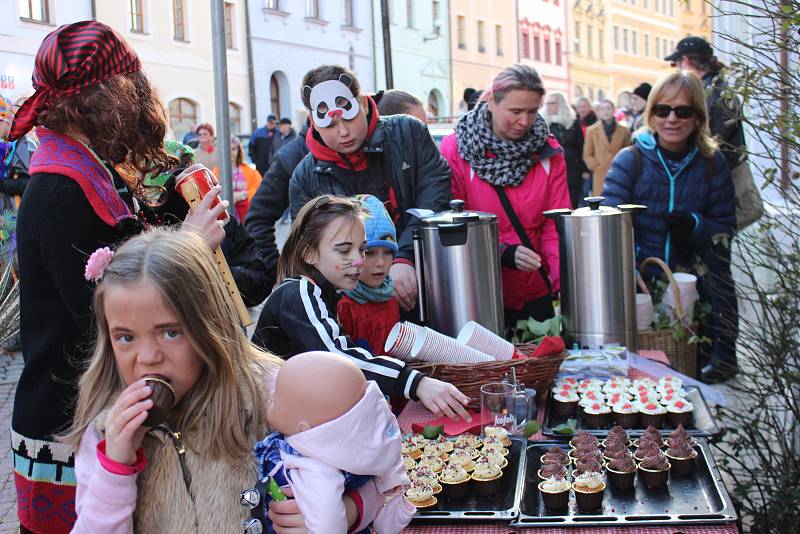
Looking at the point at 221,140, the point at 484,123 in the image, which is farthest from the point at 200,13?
the point at 484,123

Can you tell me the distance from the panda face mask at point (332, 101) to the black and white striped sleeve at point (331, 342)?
1229 millimetres

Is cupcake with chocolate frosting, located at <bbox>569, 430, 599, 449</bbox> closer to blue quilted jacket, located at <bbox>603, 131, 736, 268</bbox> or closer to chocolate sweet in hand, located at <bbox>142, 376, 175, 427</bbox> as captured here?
chocolate sweet in hand, located at <bbox>142, 376, 175, 427</bbox>

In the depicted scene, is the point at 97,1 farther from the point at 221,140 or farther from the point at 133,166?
the point at 133,166

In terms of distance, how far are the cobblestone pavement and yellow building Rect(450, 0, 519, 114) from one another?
29648 millimetres

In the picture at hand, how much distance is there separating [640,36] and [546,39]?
11.4 metres

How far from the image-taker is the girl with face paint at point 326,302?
2.44 m

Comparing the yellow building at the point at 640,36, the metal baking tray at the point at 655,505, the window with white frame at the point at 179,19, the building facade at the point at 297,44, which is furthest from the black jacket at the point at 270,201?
the yellow building at the point at 640,36

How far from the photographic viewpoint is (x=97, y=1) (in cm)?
2098

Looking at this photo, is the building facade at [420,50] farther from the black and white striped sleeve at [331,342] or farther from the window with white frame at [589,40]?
the black and white striped sleeve at [331,342]

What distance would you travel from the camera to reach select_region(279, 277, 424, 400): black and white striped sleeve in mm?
2430

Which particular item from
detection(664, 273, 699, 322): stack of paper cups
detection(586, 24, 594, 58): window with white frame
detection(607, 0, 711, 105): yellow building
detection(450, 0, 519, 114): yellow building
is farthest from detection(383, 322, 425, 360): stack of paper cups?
detection(586, 24, 594, 58): window with white frame

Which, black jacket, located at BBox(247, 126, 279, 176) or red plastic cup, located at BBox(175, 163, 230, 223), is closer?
red plastic cup, located at BBox(175, 163, 230, 223)

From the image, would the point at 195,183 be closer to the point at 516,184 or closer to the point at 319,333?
the point at 319,333

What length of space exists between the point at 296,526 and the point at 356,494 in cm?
12
